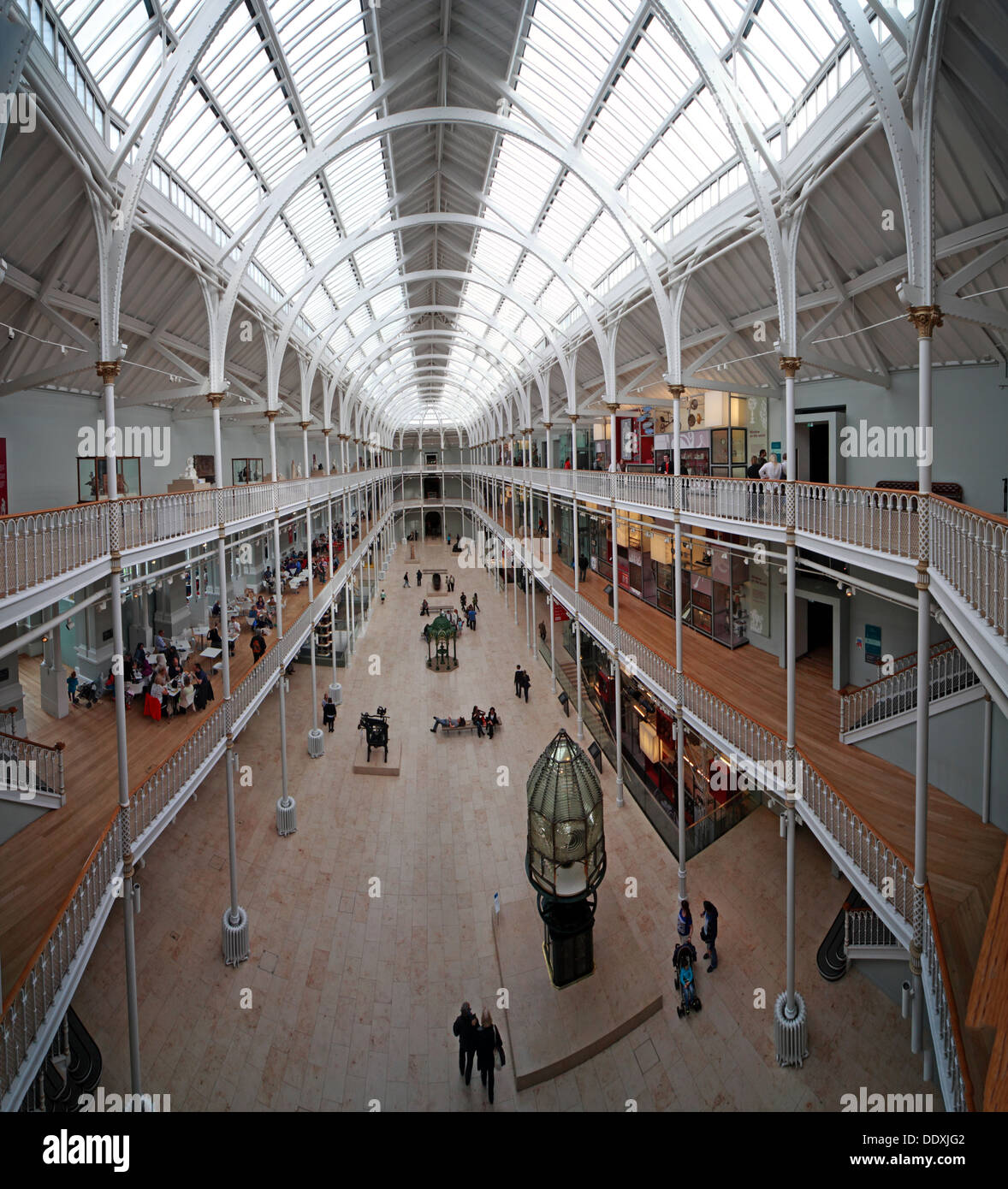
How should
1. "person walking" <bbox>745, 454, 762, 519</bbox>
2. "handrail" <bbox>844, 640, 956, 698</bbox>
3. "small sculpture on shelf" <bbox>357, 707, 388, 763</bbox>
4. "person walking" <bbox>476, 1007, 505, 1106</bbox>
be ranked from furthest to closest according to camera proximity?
"small sculpture on shelf" <bbox>357, 707, 388, 763</bbox>, "handrail" <bbox>844, 640, 956, 698</bbox>, "person walking" <bbox>745, 454, 762, 519</bbox>, "person walking" <bbox>476, 1007, 505, 1106</bbox>

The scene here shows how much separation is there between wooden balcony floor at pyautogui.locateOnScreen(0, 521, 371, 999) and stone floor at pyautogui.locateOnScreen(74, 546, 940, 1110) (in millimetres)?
3229

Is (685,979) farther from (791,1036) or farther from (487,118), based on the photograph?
(487,118)

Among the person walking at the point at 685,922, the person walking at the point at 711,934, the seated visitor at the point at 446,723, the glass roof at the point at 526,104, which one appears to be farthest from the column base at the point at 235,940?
the glass roof at the point at 526,104

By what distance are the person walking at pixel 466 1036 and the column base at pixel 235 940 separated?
4.52 metres

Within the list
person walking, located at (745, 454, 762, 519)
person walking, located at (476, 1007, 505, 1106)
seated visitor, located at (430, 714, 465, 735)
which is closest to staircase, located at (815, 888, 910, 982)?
person walking, located at (476, 1007, 505, 1106)

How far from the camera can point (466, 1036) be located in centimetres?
865

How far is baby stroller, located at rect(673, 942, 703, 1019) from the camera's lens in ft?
32.0

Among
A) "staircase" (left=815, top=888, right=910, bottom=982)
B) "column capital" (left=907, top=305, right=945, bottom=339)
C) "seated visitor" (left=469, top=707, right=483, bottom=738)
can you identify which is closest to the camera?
"column capital" (left=907, top=305, right=945, bottom=339)

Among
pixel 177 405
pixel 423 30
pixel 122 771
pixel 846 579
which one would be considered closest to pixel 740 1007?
pixel 846 579

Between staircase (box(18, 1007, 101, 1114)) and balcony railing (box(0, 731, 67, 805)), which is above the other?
balcony railing (box(0, 731, 67, 805))

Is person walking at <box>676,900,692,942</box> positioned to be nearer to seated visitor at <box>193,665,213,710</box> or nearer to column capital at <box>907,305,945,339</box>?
column capital at <box>907,305,945,339</box>

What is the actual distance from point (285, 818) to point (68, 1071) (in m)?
6.49

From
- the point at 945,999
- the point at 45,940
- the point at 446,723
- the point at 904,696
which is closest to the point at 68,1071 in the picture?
the point at 45,940
